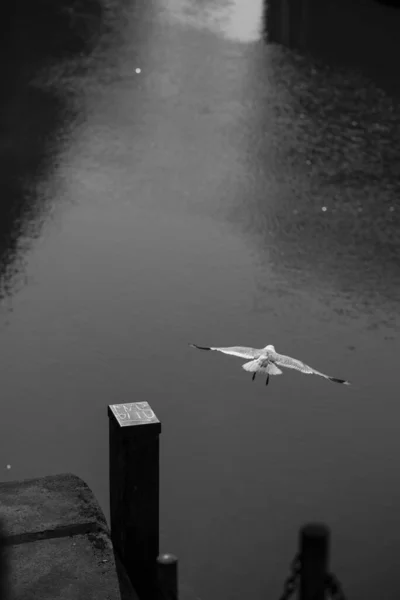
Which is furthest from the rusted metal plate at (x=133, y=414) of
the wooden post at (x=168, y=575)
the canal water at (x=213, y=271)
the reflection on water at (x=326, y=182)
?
the reflection on water at (x=326, y=182)

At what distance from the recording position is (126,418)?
5309 millimetres

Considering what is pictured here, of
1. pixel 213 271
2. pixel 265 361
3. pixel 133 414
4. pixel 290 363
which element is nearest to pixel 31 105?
pixel 213 271

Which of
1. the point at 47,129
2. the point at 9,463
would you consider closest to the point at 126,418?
the point at 9,463

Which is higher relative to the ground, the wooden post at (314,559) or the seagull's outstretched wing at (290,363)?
the wooden post at (314,559)

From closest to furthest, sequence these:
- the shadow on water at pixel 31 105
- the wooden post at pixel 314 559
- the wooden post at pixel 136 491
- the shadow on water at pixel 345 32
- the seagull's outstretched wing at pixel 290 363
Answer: the wooden post at pixel 314 559, the wooden post at pixel 136 491, the seagull's outstretched wing at pixel 290 363, the shadow on water at pixel 31 105, the shadow on water at pixel 345 32

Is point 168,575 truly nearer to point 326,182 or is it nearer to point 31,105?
point 326,182

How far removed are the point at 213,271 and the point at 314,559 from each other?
856 cm

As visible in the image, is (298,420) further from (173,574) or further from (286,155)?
(286,155)

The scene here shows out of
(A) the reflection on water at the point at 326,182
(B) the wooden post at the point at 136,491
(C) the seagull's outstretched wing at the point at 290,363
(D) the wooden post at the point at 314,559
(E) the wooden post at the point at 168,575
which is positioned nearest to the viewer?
(D) the wooden post at the point at 314,559

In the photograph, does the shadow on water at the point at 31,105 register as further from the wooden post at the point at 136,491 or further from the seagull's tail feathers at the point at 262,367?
the wooden post at the point at 136,491

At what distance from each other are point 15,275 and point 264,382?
11.7 ft

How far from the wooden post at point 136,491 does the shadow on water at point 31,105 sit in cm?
559

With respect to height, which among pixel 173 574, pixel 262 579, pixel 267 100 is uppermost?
pixel 173 574

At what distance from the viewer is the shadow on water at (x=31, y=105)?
12258 mm
